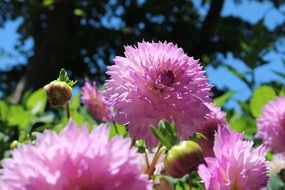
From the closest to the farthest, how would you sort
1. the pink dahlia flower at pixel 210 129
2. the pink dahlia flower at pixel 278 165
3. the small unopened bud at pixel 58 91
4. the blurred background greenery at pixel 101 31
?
1. the small unopened bud at pixel 58 91
2. the pink dahlia flower at pixel 210 129
3. the pink dahlia flower at pixel 278 165
4. the blurred background greenery at pixel 101 31

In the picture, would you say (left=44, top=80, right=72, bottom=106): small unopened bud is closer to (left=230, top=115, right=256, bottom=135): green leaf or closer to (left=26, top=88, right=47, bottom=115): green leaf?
(left=230, top=115, right=256, bottom=135): green leaf

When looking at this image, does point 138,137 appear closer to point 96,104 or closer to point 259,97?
point 96,104

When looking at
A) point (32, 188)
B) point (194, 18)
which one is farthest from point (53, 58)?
point (32, 188)

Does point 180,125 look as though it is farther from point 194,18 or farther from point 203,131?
point 194,18

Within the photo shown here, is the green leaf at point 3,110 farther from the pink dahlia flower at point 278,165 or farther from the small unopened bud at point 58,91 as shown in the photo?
the small unopened bud at point 58,91

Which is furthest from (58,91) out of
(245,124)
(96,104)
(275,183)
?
(245,124)

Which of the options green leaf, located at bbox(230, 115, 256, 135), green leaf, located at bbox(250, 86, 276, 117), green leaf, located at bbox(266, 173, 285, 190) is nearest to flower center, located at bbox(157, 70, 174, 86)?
green leaf, located at bbox(266, 173, 285, 190)

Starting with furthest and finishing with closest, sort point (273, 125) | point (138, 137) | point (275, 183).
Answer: point (273, 125), point (275, 183), point (138, 137)

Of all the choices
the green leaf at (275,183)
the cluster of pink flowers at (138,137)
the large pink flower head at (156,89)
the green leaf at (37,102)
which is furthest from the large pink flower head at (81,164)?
the green leaf at (37,102)
